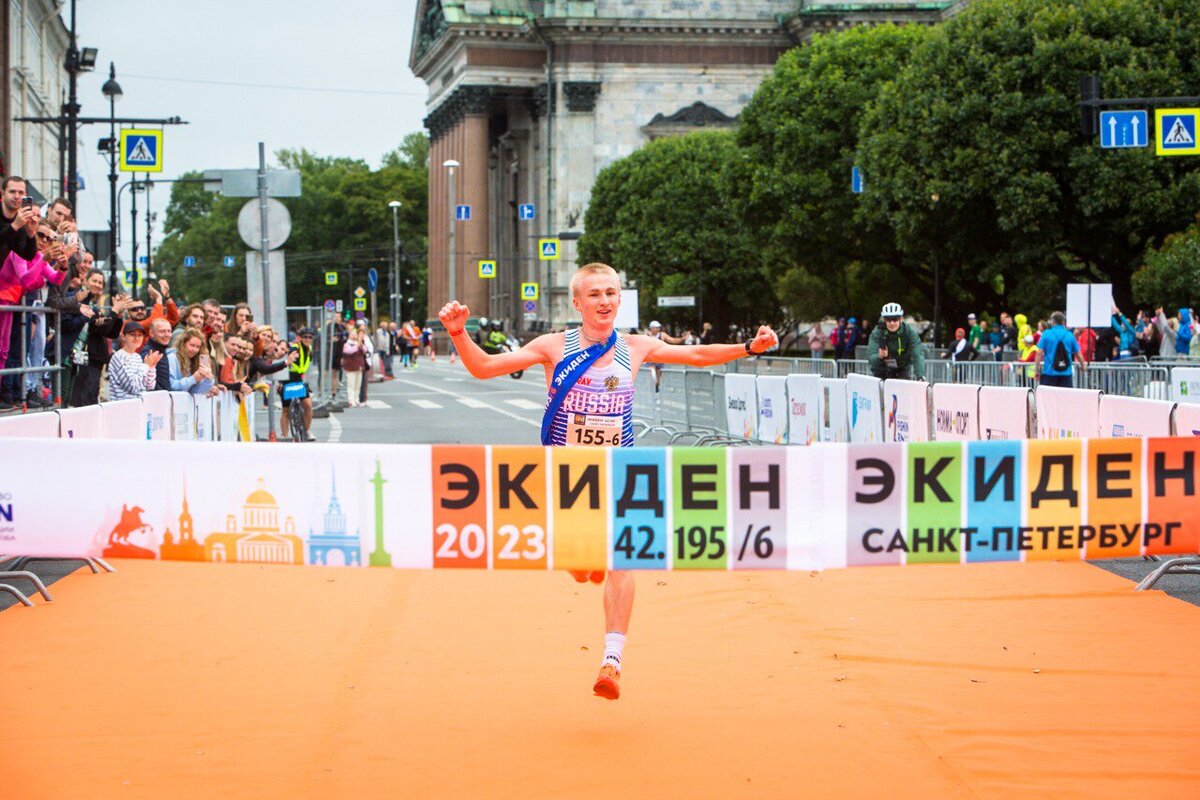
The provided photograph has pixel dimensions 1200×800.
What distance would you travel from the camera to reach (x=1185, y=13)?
46.5m

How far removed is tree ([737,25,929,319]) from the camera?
2354 inches

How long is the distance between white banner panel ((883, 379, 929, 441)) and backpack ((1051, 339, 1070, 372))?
6092 millimetres

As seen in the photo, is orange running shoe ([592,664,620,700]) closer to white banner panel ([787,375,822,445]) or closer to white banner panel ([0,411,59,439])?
white banner panel ([0,411,59,439])

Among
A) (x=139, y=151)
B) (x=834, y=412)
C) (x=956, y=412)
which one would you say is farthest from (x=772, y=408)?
(x=139, y=151)

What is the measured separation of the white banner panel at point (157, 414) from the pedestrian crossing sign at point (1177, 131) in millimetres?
17870

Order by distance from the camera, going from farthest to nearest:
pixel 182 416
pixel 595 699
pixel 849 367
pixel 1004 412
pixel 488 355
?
pixel 849 367 < pixel 182 416 < pixel 1004 412 < pixel 595 699 < pixel 488 355

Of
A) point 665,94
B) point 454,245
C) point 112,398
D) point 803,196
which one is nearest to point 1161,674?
point 112,398

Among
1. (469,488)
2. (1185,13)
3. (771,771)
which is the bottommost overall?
(771,771)

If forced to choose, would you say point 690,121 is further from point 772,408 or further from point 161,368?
point 161,368

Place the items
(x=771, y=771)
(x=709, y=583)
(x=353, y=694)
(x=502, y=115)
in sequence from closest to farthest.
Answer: (x=771, y=771)
(x=353, y=694)
(x=709, y=583)
(x=502, y=115)

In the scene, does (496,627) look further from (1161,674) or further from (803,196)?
(803,196)

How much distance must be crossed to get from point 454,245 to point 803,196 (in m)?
49.4

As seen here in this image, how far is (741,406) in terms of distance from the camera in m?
22.9

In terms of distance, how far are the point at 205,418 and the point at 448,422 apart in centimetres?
1315
